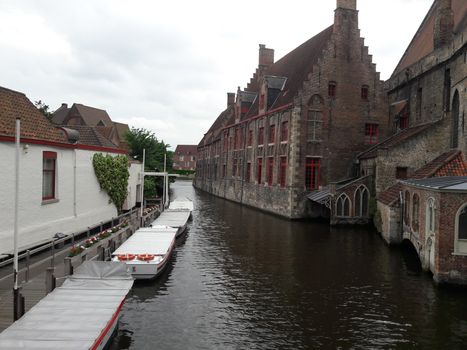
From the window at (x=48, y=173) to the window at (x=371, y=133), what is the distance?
23.4 metres

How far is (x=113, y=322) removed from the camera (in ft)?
29.0

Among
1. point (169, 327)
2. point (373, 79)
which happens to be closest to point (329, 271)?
point (169, 327)

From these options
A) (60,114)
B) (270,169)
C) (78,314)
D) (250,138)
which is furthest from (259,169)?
(60,114)

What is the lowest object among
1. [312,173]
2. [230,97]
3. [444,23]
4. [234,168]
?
[312,173]

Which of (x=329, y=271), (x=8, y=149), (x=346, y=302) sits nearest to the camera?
(x=346, y=302)

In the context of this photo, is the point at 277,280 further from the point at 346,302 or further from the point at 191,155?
the point at 191,155

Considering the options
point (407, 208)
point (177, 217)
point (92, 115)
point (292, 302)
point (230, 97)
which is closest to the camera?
point (292, 302)

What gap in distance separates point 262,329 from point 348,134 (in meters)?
23.5

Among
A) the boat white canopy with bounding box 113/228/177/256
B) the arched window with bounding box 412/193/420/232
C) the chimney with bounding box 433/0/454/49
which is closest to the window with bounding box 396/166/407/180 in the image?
the arched window with bounding box 412/193/420/232

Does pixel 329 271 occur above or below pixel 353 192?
below

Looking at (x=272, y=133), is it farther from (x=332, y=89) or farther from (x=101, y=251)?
(x=101, y=251)

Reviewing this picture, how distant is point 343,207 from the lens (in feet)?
87.9

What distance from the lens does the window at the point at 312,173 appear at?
30297 mm

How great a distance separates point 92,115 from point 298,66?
44.3 m
